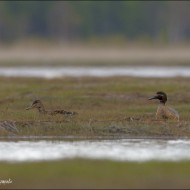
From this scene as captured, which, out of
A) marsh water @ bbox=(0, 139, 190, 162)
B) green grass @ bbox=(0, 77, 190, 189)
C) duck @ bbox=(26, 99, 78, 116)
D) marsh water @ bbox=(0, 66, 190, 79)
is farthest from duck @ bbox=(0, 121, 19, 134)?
marsh water @ bbox=(0, 66, 190, 79)

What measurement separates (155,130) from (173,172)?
5101 millimetres

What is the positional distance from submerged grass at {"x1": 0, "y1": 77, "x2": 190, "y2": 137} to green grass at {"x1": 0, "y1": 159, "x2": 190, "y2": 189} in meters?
4.28

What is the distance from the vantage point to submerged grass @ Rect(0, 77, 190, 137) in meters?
18.5

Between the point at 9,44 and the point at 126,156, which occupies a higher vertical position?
the point at 9,44

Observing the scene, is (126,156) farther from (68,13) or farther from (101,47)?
(68,13)

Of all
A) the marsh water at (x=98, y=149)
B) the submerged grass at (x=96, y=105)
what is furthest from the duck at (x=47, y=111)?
the marsh water at (x=98, y=149)

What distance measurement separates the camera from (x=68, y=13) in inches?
3206

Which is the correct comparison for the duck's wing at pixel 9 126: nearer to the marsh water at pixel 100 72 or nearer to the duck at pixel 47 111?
the duck at pixel 47 111

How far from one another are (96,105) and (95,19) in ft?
197

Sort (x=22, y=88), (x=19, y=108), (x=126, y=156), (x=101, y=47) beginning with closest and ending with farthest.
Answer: (x=126, y=156) → (x=19, y=108) → (x=22, y=88) → (x=101, y=47)

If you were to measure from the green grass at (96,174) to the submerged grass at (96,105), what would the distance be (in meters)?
4.28

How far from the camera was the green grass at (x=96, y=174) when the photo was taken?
12.6 m

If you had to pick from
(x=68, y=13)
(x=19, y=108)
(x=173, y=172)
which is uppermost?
(x=68, y=13)

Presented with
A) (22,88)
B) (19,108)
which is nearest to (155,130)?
(19,108)
